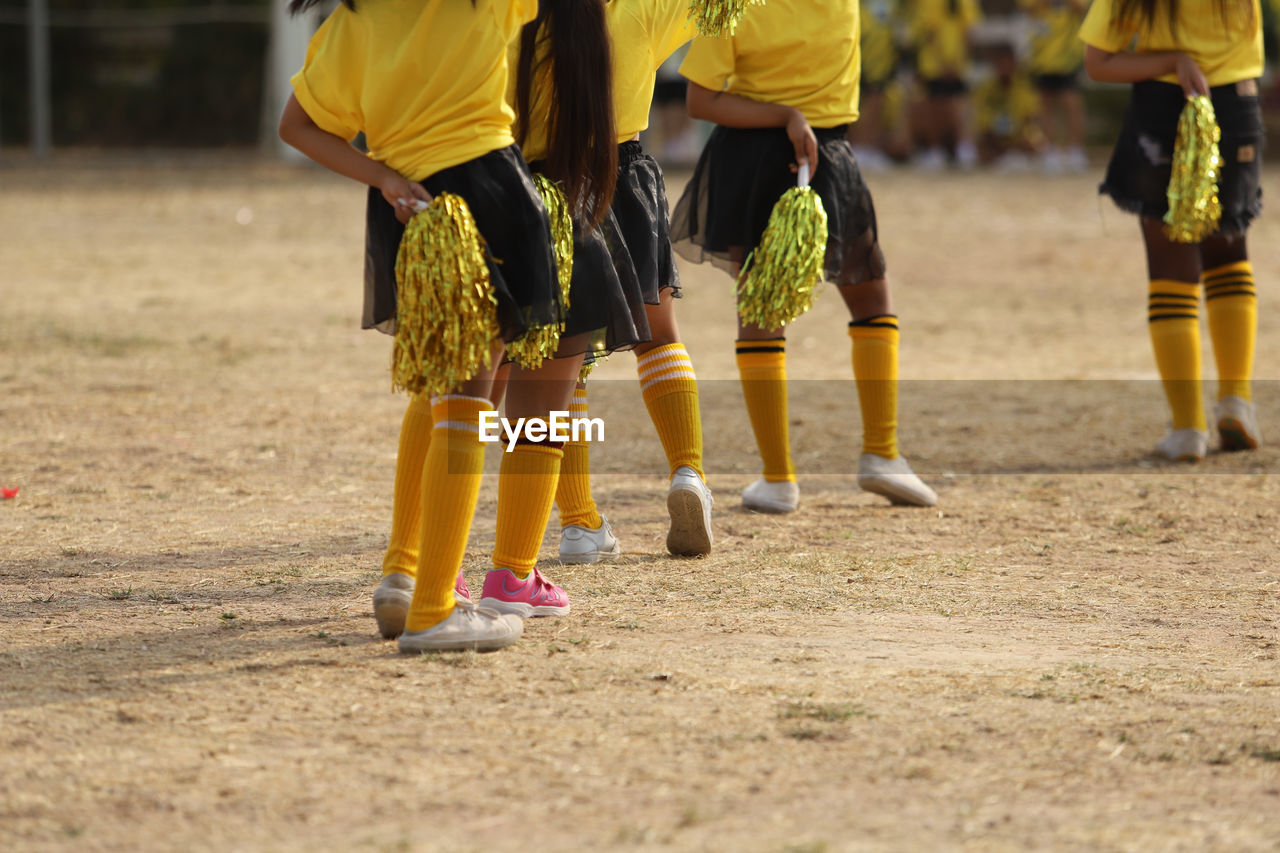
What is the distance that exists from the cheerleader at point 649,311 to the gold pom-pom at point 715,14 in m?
0.03

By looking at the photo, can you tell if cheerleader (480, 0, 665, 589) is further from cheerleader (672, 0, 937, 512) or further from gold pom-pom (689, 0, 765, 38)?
cheerleader (672, 0, 937, 512)

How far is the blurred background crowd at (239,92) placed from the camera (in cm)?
1900

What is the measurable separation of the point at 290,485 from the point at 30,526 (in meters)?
0.90

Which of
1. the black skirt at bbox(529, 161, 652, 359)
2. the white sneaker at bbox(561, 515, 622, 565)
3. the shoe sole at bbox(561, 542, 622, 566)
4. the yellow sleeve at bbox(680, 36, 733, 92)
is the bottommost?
the shoe sole at bbox(561, 542, 622, 566)

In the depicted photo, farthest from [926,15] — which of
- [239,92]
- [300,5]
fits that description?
[300,5]

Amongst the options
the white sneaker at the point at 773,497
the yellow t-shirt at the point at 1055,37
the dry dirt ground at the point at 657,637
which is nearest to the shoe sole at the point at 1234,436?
the dry dirt ground at the point at 657,637

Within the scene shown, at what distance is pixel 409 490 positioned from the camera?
11.8 feet

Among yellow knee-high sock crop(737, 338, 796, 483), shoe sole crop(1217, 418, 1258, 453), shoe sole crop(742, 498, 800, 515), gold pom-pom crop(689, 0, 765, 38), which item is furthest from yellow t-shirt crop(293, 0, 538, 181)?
shoe sole crop(1217, 418, 1258, 453)

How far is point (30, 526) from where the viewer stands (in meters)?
4.77

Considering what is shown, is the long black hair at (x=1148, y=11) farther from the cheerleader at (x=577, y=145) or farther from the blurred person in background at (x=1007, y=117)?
the blurred person in background at (x=1007, y=117)

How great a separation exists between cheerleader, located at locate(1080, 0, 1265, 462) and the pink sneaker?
120 inches

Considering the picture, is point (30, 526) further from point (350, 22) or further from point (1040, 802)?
point (1040, 802)

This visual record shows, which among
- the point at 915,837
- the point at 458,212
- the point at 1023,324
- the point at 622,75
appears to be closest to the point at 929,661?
the point at 915,837

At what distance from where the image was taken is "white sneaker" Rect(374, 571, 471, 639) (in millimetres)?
3539
